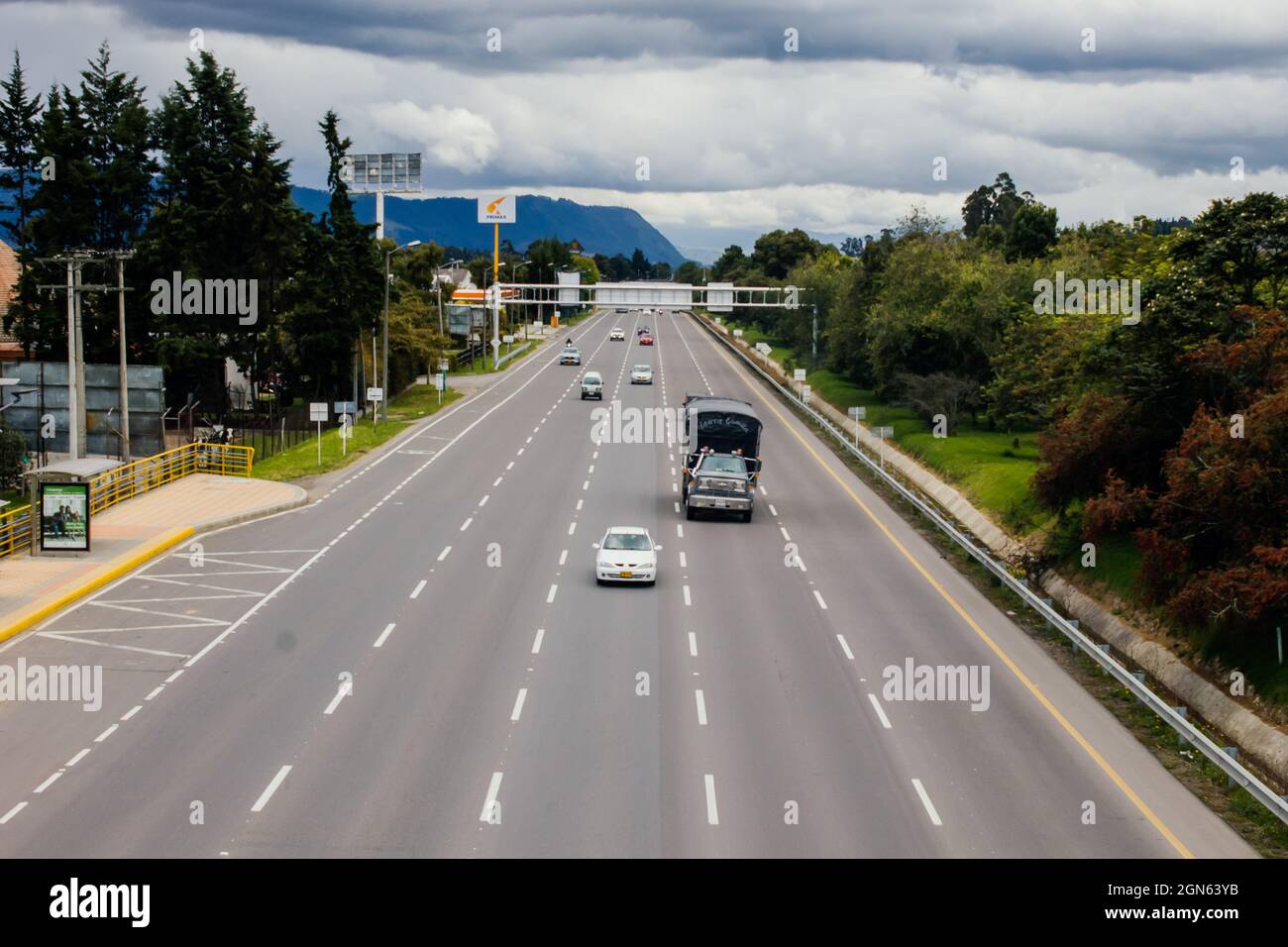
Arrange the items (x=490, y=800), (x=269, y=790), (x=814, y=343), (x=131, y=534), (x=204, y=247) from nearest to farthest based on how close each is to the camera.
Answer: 1. (x=490, y=800)
2. (x=269, y=790)
3. (x=131, y=534)
4. (x=204, y=247)
5. (x=814, y=343)

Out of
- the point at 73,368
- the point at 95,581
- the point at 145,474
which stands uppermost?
the point at 73,368

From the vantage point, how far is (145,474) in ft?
148

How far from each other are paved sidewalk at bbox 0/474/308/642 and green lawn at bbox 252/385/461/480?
2.38m

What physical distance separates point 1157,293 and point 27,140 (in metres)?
65.0

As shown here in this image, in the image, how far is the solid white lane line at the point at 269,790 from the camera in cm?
1692

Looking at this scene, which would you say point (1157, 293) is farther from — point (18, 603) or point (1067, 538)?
point (18, 603)

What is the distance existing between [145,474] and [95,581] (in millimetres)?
14406

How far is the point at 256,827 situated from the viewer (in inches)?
637

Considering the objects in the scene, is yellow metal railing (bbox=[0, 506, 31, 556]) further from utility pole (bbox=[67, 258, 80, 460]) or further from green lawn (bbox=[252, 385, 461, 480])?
green lawn (bbox=[252, 385, 461, 480])

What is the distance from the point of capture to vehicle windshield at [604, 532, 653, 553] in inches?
1256

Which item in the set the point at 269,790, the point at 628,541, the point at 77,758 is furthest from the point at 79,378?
the point at 269,790

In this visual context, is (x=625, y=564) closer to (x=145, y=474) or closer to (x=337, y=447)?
(x=145, y=474)

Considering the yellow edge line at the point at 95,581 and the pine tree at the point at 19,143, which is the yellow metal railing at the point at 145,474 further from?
the pine tree at the point at 19,143

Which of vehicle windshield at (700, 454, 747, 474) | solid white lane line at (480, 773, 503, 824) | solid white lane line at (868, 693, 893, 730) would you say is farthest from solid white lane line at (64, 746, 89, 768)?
vehicle windshield at (700, 454, 747, 474)
